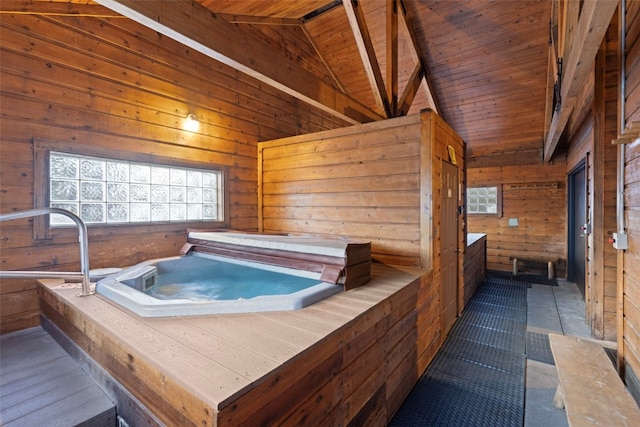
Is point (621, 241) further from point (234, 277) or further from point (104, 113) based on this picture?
point (104, 113)

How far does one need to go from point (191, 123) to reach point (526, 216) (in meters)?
6.30

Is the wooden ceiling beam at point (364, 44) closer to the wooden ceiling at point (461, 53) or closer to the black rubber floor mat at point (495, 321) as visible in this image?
the wooden ceiling at point (461, 53)

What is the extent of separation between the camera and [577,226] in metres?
5.03

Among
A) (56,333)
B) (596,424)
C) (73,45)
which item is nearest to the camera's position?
(596,424)

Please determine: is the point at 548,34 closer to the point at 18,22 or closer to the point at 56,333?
the point at 18,22

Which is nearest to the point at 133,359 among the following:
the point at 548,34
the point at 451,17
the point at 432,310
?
the point at 432,310

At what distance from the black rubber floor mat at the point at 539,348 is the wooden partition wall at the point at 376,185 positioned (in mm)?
738

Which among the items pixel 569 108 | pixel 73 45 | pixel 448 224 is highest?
pixel 73 45

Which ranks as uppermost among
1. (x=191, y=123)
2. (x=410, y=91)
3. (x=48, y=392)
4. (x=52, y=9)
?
(x=410, y=91)

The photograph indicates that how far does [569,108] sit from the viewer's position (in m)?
2.87

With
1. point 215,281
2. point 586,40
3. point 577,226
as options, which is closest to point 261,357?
point 215,281

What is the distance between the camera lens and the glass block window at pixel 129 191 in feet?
8.03

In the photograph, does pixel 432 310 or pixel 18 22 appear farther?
pixel 432 310

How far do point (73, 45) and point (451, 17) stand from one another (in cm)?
443
